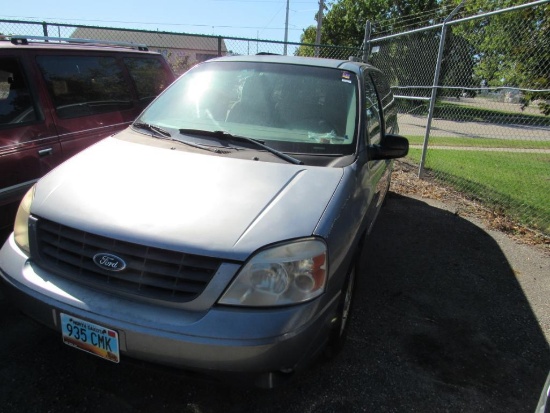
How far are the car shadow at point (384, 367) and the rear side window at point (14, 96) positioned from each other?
60.3 inches

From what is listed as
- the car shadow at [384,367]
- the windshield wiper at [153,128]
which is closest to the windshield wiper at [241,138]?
the windshield wiper at [153,128]

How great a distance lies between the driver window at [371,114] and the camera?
3146 millimetres

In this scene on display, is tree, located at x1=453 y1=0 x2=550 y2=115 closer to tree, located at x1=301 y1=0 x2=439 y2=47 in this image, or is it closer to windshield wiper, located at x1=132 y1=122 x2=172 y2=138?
windshield wiper, located at x1=132 y1=122 x2=172 y2=138

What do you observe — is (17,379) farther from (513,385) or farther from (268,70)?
(513,385)

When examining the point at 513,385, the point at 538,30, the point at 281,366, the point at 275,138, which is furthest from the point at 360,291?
the point at 538,30

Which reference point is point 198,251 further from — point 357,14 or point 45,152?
point 357,14

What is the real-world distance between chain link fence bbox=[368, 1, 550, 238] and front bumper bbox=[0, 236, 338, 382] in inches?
175

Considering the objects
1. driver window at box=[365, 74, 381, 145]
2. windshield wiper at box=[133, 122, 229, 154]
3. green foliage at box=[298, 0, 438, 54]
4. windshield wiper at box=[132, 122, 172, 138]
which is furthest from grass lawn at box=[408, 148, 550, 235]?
green foliage at box=[298, 0, 438, 54]

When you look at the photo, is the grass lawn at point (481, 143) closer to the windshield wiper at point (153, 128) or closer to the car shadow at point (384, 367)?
the car shadow at point (384, 367)

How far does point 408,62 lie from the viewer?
9266 millimetres

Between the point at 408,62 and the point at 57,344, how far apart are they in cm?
888

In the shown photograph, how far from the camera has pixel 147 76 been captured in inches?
191

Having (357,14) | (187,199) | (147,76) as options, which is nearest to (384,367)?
→ (187,199)

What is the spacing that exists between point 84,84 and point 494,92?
5.31 meters
